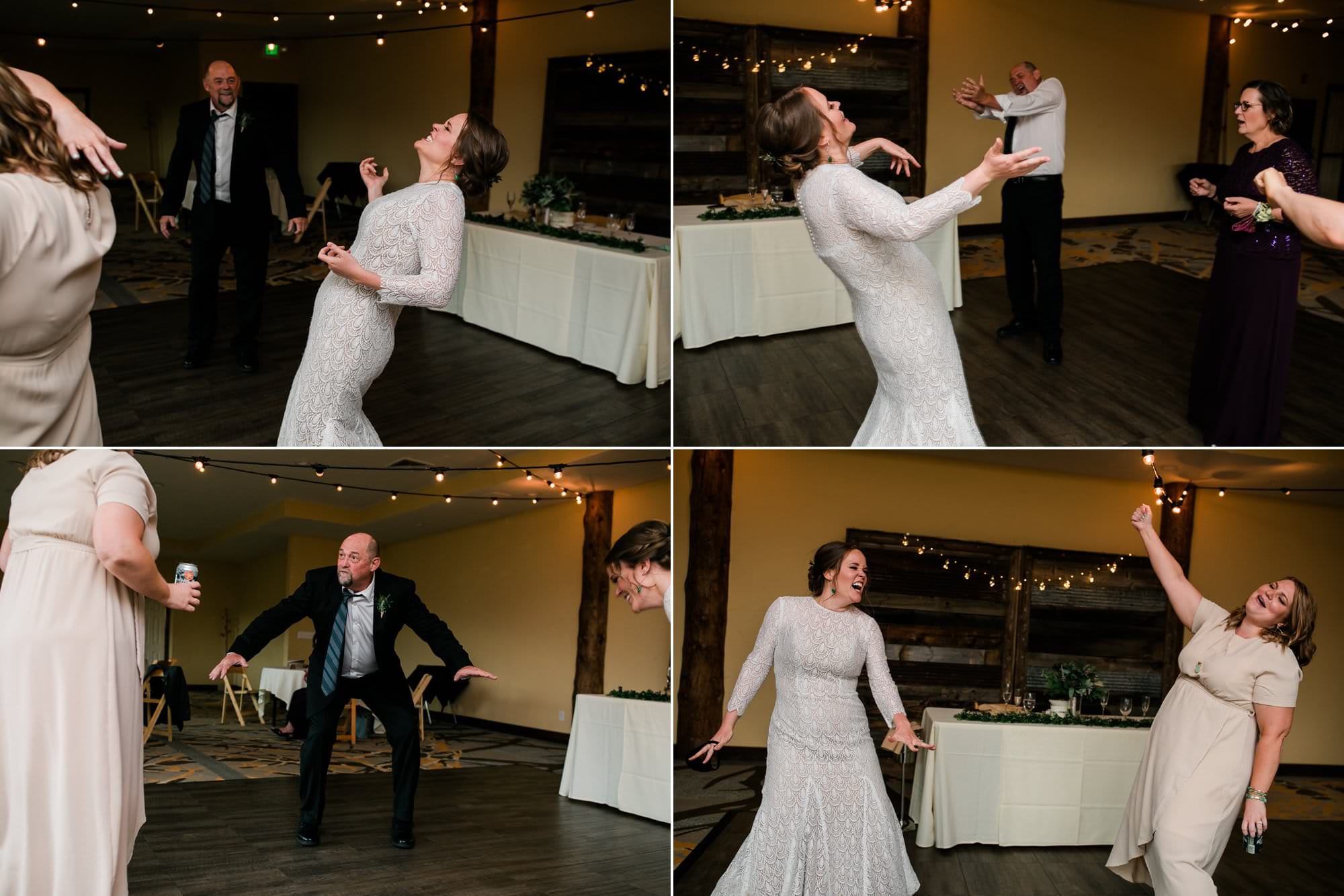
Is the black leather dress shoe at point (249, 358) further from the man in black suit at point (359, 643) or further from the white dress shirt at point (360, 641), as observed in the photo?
the white dress shirt at point (360, 641)

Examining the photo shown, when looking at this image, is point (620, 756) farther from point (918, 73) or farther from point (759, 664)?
point (918, 73)

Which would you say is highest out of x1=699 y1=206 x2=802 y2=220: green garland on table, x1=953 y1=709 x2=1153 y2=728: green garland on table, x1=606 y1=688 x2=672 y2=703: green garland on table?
x1=699 y1=206 x2=802 y2=220: green garland on table

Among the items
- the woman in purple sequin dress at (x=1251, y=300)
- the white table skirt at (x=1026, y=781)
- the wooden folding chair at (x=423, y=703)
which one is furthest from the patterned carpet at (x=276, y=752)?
the woman in purple sequin dress at (x=1251, y=300)

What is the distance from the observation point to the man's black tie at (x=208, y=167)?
430 cm

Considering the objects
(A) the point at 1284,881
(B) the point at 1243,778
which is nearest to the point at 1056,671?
(A) the point at 1284,881

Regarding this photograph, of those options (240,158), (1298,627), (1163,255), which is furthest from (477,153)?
(1163,255)

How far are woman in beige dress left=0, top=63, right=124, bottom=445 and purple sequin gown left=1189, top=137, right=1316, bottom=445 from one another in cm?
400

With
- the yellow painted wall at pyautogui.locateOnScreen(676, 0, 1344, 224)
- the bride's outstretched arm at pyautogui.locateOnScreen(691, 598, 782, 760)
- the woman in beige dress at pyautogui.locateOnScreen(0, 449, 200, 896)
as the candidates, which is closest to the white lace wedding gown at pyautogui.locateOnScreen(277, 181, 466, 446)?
the woman in beige dress at pyautogui.locateOnScreen(0, 449, 200, 896)

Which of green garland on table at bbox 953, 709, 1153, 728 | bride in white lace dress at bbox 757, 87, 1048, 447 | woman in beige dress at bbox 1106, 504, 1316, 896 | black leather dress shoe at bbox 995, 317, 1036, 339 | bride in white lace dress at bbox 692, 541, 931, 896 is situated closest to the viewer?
bride in white lace dress at bbox 757, 87, 1048, 447

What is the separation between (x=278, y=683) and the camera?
307 inches

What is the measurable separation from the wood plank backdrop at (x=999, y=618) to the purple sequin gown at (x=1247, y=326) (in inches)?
132

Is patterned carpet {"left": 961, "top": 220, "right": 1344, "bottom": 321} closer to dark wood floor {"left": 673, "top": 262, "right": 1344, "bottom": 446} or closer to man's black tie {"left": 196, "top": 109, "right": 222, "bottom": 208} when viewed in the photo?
dark wood floor {"left": 673, "top": 262, "right": 1344, "bottom": 446}

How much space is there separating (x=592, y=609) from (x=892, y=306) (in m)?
5.19

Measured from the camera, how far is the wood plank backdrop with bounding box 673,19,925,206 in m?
9.06
